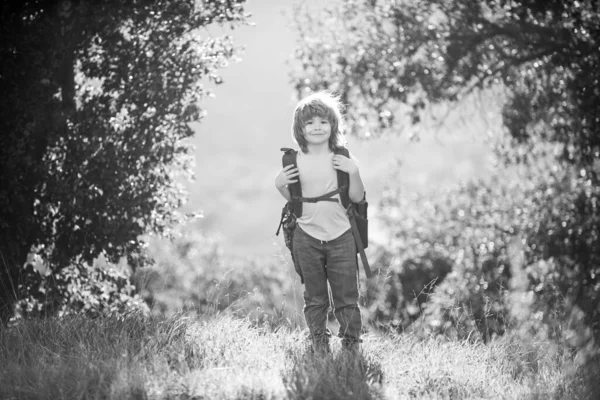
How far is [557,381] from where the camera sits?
4672mm

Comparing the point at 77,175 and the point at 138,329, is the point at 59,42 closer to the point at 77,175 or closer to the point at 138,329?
the point at 77,175

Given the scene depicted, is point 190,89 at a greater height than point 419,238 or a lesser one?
greater

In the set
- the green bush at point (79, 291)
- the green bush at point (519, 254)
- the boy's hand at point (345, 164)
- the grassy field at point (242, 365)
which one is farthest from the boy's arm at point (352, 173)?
the green bush at point (79, 291)

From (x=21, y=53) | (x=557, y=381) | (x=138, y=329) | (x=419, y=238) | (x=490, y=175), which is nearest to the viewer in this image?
(x=557, y=381)

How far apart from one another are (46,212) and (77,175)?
46 centimetres

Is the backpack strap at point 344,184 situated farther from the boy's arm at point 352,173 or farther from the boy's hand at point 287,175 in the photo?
the boy's hand at point 287,175

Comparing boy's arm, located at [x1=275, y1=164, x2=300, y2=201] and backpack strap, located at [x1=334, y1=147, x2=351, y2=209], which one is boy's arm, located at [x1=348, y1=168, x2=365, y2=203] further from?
boy's arm, located at [x1=275, y1=164, x2=300, y2=201]

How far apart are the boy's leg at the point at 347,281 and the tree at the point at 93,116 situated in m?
2.44

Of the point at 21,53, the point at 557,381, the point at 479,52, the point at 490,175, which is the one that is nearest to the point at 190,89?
the point at 21,53

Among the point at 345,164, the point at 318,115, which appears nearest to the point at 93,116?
the point at 318,115

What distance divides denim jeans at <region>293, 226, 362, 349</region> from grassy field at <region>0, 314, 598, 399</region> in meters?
0.17

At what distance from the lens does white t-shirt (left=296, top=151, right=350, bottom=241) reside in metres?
4.77

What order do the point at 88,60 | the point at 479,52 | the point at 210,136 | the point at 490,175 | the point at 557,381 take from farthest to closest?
1. the point at 210,136
2. the point at 490,175
3. the point at 479,52
4. the point at 88,60
5. the point at 557,381

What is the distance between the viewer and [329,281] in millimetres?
4852
